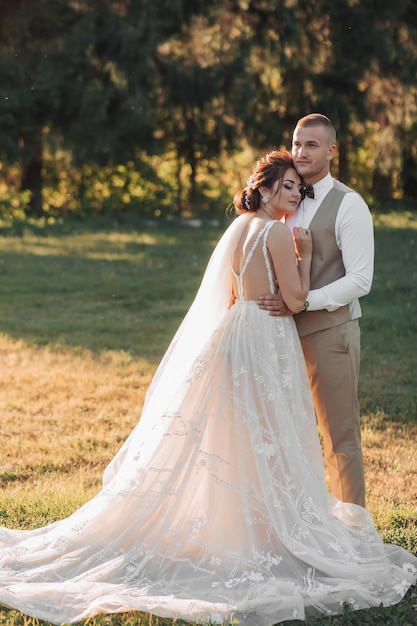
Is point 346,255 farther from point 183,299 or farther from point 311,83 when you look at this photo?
point 311,83

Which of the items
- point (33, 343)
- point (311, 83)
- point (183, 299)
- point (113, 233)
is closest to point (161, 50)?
point (311, 83)

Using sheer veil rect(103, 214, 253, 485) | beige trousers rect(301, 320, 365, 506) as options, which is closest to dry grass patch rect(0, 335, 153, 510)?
sheer veil rect(103, 214, 253, 485)

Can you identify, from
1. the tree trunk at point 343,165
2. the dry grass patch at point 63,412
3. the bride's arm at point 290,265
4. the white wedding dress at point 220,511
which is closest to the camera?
the white wedding dress at point 220,511

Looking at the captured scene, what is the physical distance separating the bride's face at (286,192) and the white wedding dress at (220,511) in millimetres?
171

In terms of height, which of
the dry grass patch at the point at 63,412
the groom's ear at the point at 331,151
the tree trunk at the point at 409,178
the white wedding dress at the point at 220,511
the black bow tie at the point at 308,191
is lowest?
the dry grass patch at the point at 63,412

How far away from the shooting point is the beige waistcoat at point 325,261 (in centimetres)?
440

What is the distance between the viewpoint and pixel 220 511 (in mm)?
4094

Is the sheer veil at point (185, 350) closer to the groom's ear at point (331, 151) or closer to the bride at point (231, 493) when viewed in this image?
the bride at point (231, 493)

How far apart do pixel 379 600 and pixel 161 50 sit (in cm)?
1850

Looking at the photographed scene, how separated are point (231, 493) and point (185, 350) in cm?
74

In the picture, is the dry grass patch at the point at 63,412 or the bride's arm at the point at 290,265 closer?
the bride's arm at the point at 290,265

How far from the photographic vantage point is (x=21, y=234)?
17.8 m

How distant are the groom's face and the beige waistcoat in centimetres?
17

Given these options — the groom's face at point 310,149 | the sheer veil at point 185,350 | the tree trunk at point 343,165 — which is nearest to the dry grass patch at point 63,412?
the sheer veil at point 185,350
